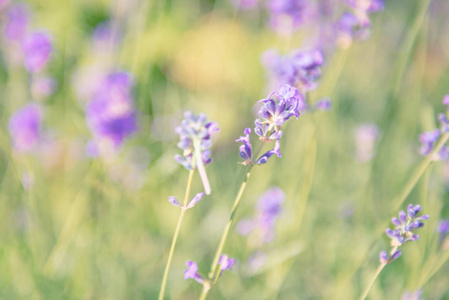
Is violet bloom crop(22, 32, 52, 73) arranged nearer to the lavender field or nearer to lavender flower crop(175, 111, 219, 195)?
the lavender field

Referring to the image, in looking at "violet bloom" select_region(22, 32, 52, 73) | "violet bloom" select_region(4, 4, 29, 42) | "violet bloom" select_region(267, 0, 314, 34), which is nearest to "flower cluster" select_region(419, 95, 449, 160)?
"violet bloom" select_region(267, 0, 314, 34)

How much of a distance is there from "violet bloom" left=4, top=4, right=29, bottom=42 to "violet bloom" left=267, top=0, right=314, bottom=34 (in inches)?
46.4

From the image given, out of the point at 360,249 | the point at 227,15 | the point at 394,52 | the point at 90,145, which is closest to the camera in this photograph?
the point at 360,249

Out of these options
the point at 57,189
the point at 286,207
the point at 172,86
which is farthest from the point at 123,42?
the point at 286,207

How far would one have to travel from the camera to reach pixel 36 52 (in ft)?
5.89

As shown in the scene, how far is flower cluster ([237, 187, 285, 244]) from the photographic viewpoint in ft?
4.83

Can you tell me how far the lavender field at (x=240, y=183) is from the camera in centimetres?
133

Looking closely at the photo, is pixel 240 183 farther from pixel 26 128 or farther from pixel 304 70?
pixel 26 128

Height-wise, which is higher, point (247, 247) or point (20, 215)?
point (20, 215)

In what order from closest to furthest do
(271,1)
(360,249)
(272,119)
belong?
(272,119) → (360,249) → (271,1)

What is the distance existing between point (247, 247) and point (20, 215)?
A: 3.45ft

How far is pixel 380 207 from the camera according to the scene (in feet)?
5.90

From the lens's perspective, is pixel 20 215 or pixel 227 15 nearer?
pixel 20 215

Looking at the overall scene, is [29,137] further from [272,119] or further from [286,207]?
[272,119]
